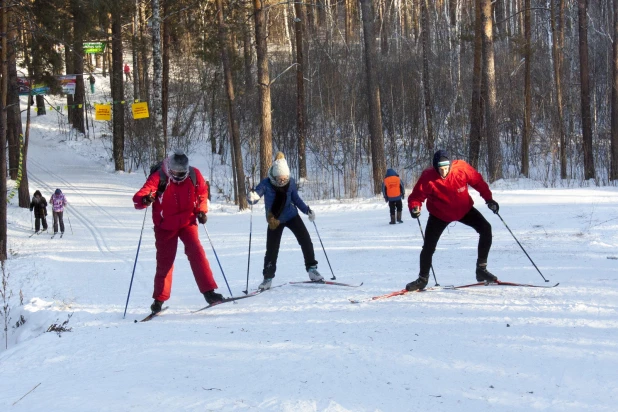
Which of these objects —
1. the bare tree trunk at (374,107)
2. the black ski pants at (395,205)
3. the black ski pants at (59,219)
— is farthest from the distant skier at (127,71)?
the black ski pants at (395,205)

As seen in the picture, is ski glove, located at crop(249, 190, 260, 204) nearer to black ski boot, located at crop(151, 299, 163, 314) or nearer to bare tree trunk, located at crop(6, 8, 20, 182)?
black ski boot, located at crop(151, 299, 163, 314)

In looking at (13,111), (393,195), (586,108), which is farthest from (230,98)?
(586,108)

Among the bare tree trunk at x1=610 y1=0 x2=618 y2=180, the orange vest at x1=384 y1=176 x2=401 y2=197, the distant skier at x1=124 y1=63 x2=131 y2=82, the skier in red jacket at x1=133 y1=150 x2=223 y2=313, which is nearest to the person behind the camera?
the skier in red jacket at x1=133 y1=150 x2=223 y2=313

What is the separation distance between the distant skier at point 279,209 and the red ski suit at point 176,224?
3.57 feet

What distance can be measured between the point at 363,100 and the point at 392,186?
2158 centimetres

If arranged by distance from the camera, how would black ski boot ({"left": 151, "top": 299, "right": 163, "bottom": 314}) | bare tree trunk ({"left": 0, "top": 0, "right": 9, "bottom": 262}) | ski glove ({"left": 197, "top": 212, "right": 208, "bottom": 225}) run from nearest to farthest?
ski glove ({"left": 197, "top": 212, "right": 208, "bottom": 225})
black ski boot ({"left": 151, "top": 299, "right": 163, "bottom": 314})
bare tree trunk ({"left": 0, "top": 0, "right": 9, "bottom": 262})

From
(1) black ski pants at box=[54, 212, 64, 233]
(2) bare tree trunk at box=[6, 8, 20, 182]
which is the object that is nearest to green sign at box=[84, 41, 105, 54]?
(2) bare tree trunk at box=[6, 8, 20, 182]

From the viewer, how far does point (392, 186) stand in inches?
612

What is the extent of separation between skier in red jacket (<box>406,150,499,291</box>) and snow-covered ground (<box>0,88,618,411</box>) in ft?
1.22

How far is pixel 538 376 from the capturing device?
4.39m

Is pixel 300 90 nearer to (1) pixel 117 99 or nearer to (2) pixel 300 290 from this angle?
(1) pixel 117 99

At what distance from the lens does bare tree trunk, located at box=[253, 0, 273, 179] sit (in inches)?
812

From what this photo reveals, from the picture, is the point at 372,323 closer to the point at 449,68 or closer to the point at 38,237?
the point at 38,237

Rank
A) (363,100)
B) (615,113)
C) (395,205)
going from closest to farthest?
1. (395,205)
2. (615,113)
3. (363,100)
